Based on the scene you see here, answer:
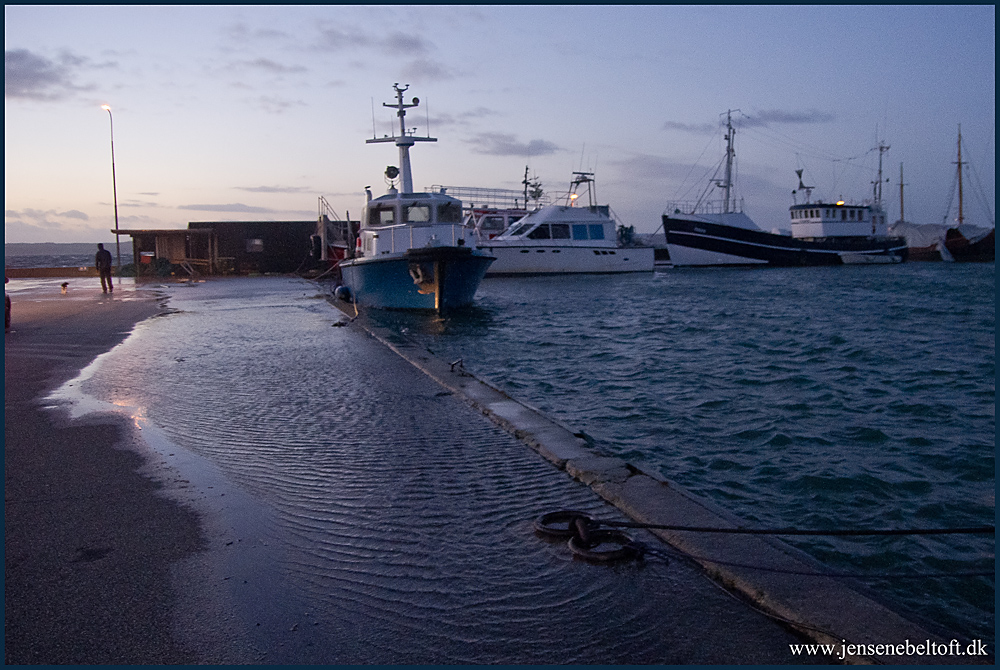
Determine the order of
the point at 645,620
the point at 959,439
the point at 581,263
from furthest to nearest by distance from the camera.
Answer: the point at 581,263 → the point at 959,439 → the point at 645,620

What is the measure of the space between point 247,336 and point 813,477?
32.5 ft

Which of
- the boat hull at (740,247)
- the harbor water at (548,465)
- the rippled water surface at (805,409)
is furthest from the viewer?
the boat hull at (740,247)

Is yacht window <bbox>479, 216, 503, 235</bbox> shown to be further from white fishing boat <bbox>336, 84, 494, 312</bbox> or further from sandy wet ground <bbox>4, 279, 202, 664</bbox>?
sandy wet ground <bbox>4, 279, 202, 664</bbox>

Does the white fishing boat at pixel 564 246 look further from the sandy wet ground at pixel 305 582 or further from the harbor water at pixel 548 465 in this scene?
the sandy wet ground at pixel 305 582

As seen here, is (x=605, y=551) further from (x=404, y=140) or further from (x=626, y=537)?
(x=404, y=140)

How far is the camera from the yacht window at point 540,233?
135 ft

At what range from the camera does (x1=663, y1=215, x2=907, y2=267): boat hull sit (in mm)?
50062

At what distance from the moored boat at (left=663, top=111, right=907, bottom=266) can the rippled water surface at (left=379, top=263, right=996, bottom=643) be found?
1216 inches

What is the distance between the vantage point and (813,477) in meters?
5.41

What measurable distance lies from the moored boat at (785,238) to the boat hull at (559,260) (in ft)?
26.2

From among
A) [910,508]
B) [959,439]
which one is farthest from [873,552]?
[959,439]

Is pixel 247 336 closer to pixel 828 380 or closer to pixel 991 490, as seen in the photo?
pixel 828 380

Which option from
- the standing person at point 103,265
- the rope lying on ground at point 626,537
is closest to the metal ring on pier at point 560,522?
the rope lying on ground at point 626,537

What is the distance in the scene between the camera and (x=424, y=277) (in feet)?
60.2
